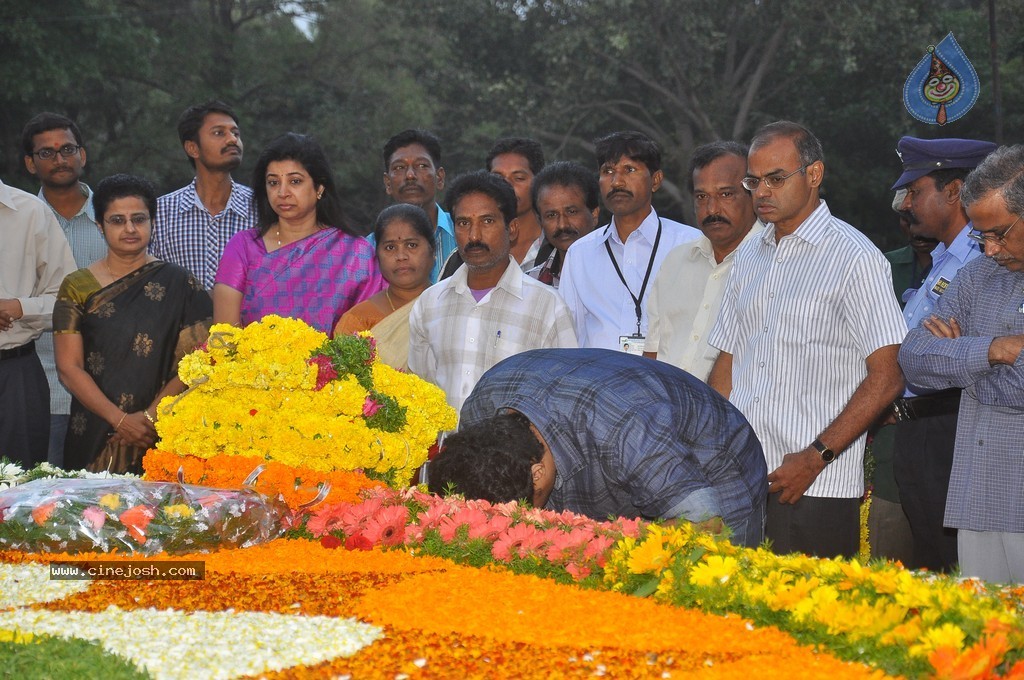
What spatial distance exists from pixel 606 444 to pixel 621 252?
271 centimetres

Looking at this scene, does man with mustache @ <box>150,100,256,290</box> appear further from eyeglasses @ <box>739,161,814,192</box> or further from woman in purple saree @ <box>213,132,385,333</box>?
eyeglasses @ <box>739,161,814,192</box>

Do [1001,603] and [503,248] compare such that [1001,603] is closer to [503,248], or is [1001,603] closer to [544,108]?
[503,248]

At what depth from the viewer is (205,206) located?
23.4 feet

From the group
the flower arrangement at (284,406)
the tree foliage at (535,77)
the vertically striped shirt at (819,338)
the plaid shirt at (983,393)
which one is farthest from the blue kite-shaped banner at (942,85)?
the tree foliage at (535,77)

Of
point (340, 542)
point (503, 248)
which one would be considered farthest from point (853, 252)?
point (340, 542)

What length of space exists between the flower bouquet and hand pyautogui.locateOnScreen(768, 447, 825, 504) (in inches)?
77.2

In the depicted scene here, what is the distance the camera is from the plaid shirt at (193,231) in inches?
278

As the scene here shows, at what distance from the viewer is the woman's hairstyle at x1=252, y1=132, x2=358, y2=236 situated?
632 centimetres

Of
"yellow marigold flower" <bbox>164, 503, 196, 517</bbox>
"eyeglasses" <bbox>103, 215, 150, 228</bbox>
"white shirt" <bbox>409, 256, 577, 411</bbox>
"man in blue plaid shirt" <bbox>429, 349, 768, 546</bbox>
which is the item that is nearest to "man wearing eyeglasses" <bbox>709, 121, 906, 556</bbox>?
"man in blue plaid shirt" <bbox>429, 349, 768, 546</bbox>

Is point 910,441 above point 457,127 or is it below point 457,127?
below

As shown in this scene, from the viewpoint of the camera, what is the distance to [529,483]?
3.64m

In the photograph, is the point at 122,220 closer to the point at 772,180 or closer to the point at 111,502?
the point at 111,502

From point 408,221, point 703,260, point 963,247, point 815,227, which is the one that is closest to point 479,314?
point 408,221

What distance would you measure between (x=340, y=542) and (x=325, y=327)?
7.57 ft
